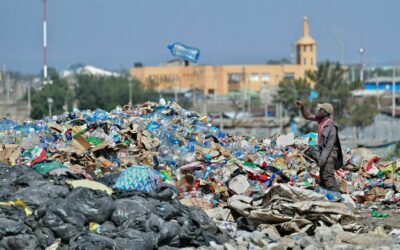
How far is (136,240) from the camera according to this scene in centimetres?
784

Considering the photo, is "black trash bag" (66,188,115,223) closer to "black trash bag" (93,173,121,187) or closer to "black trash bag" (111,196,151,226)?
"black trash bag" (111,196,151,226)

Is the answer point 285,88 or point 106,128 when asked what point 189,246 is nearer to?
point 106,128

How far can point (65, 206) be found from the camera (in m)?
8.23

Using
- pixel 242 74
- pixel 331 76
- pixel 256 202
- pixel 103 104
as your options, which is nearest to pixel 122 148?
pixel 256 202

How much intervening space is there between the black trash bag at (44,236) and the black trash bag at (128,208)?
646 millimetres

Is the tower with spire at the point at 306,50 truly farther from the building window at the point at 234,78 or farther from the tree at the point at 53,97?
the tree at the point at 53,97

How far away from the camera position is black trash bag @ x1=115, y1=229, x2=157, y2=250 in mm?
7785

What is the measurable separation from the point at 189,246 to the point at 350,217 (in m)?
1.81

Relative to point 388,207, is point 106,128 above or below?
above

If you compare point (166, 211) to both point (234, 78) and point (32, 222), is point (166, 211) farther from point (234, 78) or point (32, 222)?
point (234, 78)

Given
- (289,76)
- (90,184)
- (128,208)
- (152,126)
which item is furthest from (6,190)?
(289,76)

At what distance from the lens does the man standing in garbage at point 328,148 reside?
10578 millimetres

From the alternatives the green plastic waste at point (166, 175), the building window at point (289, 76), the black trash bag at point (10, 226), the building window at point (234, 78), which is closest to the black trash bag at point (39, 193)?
the black trash bag at point (10, 226)

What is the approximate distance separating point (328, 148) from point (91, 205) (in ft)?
11.3
